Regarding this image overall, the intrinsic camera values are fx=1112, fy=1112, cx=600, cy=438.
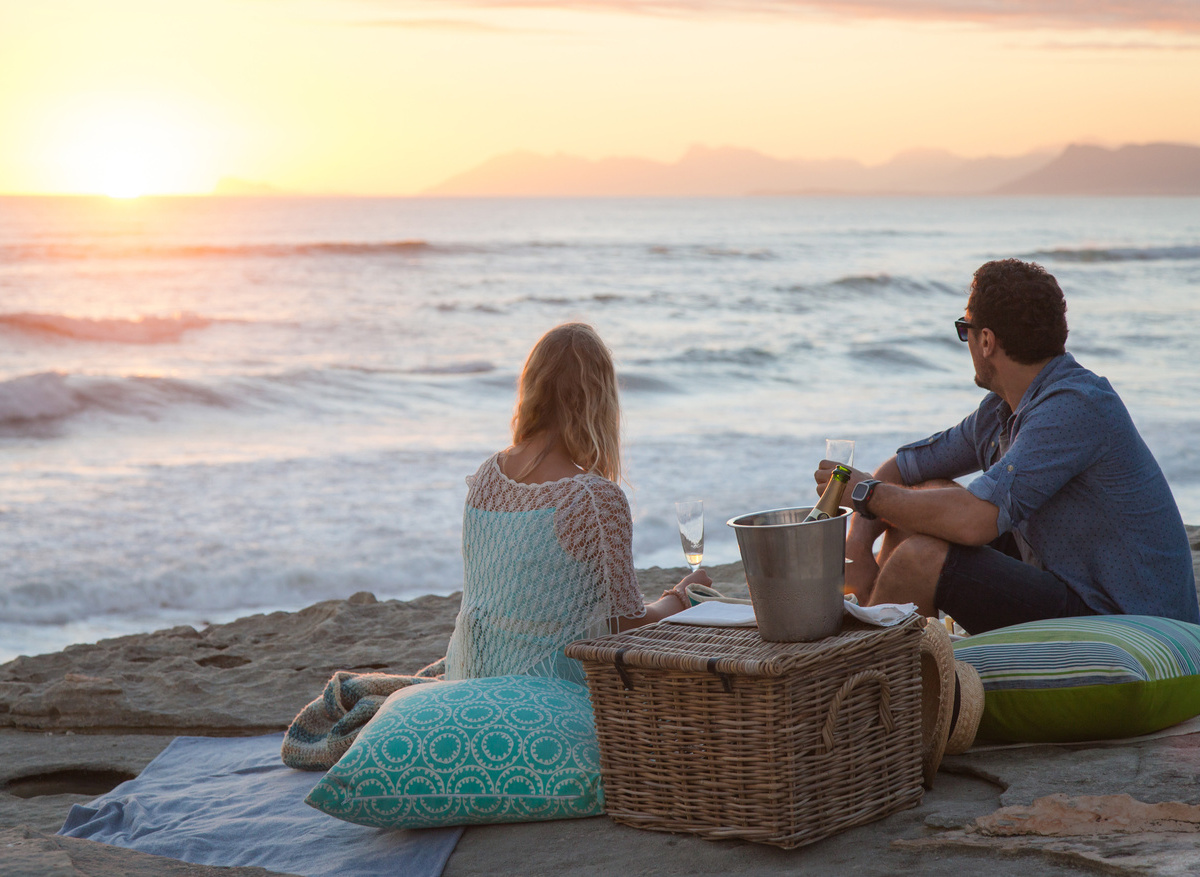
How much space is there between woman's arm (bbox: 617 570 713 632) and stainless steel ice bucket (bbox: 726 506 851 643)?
2.00 ft

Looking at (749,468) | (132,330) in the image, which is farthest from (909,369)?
(132,330)

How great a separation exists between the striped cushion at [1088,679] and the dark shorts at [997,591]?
0.14m

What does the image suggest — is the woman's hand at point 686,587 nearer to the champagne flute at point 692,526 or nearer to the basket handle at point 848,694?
the champagne flute at point 692,526

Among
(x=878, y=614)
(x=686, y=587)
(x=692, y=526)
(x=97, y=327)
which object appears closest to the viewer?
(x=878, y=614)

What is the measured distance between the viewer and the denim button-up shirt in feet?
10.2

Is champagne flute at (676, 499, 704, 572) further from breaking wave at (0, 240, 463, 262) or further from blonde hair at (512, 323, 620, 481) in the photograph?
breaking wave at (0, 240, 463, 262)

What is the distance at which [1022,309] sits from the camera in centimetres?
323

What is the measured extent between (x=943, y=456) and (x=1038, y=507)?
695mm

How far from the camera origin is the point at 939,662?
9.47 ft

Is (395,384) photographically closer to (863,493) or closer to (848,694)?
(863,493)

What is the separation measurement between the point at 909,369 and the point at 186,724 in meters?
15.3

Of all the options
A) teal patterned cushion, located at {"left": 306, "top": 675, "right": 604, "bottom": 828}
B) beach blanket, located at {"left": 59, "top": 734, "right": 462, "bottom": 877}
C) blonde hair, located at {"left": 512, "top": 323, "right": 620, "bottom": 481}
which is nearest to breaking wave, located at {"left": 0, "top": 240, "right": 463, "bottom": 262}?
beach blanket, located at {"left": 59, "top": 734, "right": 462, "bottom": 877}

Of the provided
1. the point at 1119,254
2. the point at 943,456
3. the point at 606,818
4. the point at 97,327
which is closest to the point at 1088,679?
the point at 943,456

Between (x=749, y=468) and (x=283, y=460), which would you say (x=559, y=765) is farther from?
(x=283, y=460)
